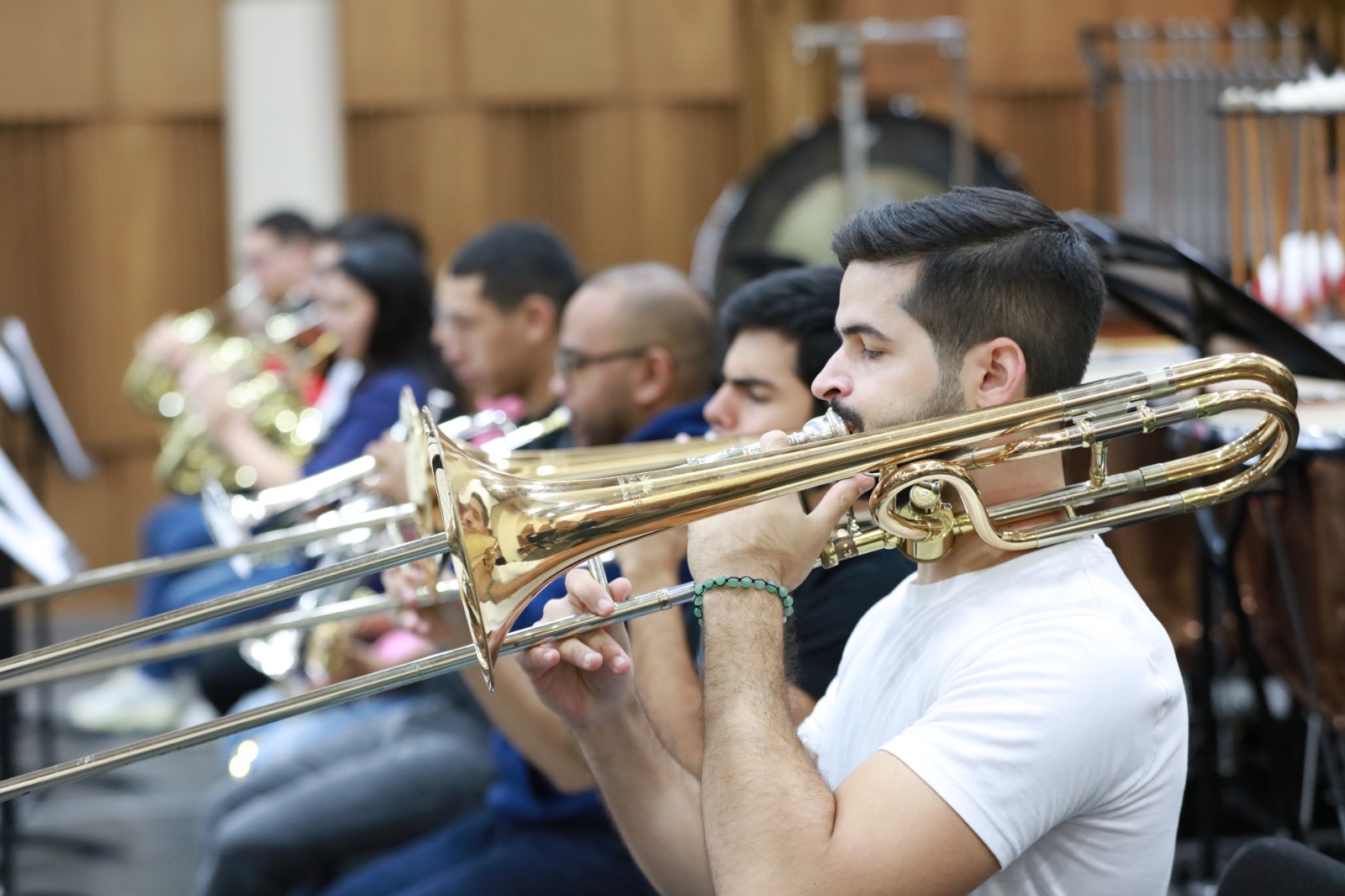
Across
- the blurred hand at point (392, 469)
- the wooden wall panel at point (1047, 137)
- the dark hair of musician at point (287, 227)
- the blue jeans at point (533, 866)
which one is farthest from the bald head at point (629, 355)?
the wooden wall panel at point (1047, 137)

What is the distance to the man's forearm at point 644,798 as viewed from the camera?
5.24ft

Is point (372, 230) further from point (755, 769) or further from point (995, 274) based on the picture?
point (755, 769)

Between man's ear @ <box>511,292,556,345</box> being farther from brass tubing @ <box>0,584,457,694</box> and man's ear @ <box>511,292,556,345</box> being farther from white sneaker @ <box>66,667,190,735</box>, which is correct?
white sneaker @ <box>66,667,190,735</box>

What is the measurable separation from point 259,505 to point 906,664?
6.37 feet

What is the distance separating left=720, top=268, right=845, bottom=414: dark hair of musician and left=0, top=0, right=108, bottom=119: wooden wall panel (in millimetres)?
5591

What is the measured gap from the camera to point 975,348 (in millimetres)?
1409

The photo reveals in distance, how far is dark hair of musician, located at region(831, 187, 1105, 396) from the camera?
1.40 m

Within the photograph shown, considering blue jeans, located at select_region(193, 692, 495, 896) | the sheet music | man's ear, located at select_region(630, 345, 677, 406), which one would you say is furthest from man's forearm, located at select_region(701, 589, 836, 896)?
the sheet music

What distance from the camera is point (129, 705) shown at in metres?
5.07

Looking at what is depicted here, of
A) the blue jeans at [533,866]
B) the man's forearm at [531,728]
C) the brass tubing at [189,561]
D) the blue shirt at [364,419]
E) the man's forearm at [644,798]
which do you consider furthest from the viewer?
the blue shirt at [364,419]

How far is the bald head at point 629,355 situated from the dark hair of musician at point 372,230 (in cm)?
203

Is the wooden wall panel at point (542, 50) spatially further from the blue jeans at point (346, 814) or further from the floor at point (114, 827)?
the blue jeans at point (346, 814)

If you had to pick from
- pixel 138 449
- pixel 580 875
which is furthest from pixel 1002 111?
pixel 580 875

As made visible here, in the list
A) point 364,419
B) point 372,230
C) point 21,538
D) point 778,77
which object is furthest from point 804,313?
point 778,77
